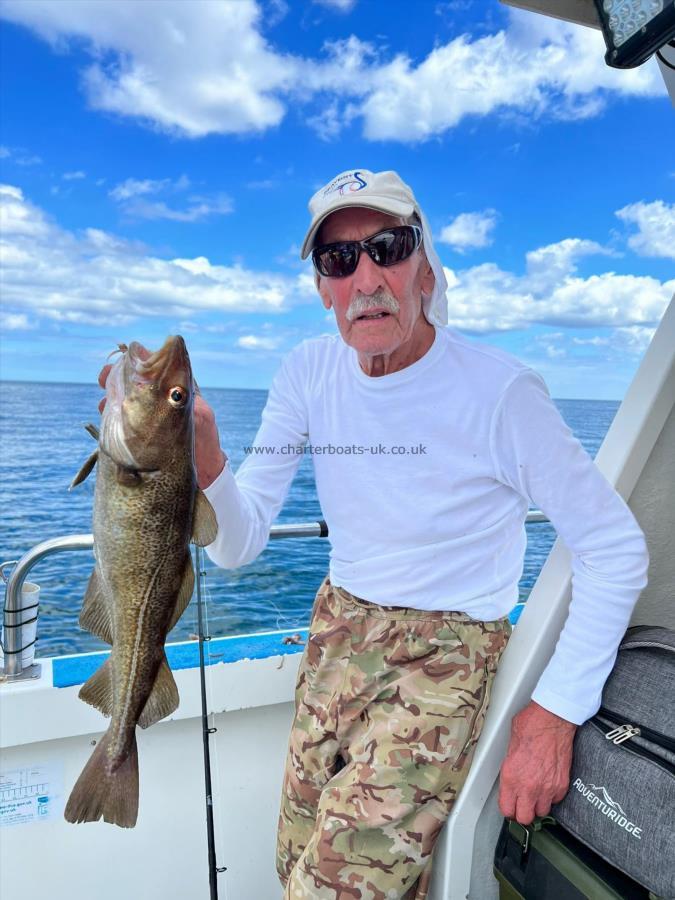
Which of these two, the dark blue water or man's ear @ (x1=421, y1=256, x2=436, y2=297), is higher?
man's ear @ (x1=421, y1=256, x2=436, y2=297)

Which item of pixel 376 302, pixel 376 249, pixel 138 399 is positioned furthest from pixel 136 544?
pixel 376 249

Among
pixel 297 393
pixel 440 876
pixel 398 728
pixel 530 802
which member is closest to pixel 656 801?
pixel 530 802

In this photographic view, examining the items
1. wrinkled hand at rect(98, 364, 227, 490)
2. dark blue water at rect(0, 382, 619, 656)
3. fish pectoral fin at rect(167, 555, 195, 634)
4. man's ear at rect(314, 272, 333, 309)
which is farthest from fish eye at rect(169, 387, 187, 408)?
man's ear at rect(314, 272, 333, 309)

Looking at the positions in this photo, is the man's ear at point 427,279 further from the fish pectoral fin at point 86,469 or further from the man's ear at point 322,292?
the fish pectoral fin at point 86,469

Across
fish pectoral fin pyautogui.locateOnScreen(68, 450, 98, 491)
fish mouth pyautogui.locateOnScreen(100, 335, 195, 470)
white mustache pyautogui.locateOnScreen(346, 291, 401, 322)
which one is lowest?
fish pectoral fin pyautogui.locateOnScreen(68, 450, 98, 491)

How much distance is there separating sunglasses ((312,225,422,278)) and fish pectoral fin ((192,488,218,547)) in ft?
2.71

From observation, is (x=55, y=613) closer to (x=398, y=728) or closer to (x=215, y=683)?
(x=215, y=683)

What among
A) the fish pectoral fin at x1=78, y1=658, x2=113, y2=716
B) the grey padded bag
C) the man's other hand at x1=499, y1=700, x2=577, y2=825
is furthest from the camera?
the man's other hand at x1=499, y1=700, x2=577, y2=825

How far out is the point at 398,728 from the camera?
1.88 m

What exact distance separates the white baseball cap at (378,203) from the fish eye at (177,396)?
78 cm

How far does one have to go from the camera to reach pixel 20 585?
2.69m

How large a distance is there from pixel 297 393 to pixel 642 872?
1574 mm

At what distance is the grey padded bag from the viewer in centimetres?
148

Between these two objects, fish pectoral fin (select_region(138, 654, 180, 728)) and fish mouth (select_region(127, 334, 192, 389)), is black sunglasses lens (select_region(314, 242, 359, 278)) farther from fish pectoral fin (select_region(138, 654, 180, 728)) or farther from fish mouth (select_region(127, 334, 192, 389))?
fish pectoral fin (select_region(138, 654, 180, 728))
